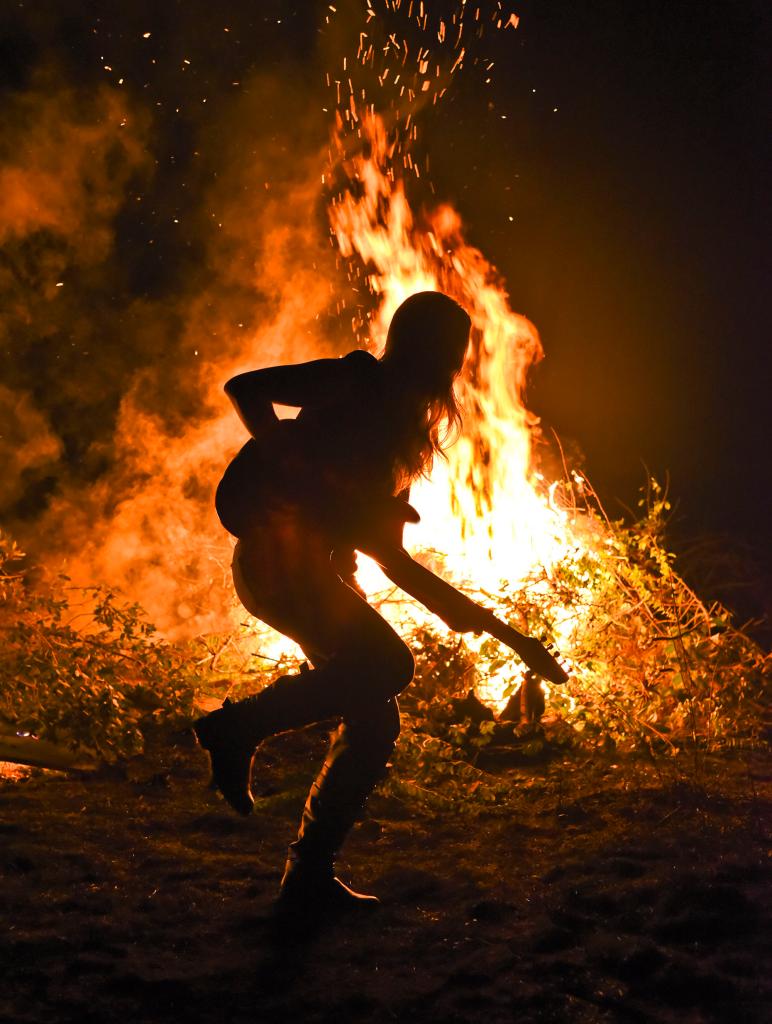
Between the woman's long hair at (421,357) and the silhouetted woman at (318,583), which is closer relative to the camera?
the silhouetted woman at (318,583)

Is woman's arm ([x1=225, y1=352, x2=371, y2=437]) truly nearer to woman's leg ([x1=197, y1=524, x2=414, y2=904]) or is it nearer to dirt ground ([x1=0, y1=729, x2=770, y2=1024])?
woman's leg ([x1=197, y1=524, x2=414, y2=904])

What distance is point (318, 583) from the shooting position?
2.30 m

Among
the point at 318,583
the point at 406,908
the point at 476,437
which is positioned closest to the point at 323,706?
the point at 318,583

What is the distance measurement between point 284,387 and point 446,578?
297 cm

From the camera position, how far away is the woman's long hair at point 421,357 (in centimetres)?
249

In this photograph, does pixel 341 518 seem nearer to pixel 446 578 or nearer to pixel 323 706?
pixel 323 706

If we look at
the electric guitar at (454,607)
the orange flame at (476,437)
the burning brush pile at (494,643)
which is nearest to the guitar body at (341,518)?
the electric guitar at (454,607)

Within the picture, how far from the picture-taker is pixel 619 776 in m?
3.64

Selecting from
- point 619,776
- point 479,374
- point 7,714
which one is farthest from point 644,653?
point 7,714

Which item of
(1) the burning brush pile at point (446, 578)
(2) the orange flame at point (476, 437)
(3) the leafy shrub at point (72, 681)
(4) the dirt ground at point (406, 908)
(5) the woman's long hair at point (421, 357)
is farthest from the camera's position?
(2) the orange flame at point (476, 437)

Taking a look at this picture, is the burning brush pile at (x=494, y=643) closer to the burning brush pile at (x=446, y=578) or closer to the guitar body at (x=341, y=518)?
the burning brush pile at (x=446, y=578)

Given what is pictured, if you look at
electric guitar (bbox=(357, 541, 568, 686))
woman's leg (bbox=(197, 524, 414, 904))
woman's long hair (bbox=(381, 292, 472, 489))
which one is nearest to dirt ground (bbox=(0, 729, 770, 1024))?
woman's leg (bbox=(197, 524, 414, 904))

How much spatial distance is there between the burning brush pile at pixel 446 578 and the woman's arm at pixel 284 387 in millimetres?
631

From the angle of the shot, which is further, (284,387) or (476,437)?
(476,437)
